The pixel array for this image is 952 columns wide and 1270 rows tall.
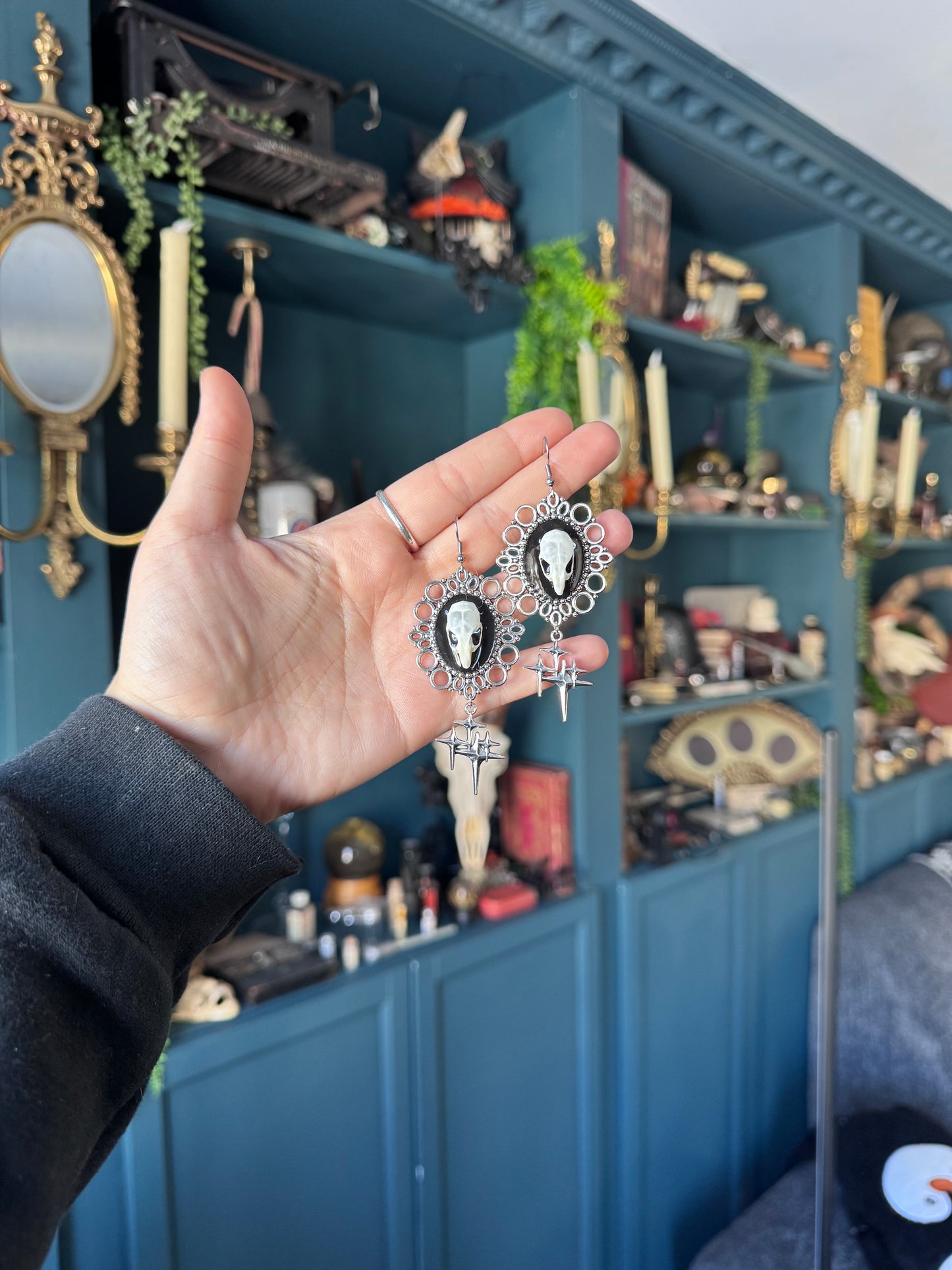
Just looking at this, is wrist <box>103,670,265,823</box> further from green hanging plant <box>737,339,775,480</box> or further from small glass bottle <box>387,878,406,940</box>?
green hanging plant <box>737,339,775,480</box>

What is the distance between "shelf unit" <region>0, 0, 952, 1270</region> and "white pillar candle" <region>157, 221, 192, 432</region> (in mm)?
74

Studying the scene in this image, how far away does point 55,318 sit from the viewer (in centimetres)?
98

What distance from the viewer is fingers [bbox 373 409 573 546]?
80 centimetres

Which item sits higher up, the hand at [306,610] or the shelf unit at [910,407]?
the shelf unit at [910,407]

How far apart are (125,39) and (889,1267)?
81.6 inches

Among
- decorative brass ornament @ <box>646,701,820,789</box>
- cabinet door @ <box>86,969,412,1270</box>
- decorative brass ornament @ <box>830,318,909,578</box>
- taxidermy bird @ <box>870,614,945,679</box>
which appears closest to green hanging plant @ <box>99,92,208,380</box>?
cabinet door @ <box>86,969,412,1270</box>

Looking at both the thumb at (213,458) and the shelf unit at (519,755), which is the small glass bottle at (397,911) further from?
the thumb at (213,458)

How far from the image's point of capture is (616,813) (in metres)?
1.70

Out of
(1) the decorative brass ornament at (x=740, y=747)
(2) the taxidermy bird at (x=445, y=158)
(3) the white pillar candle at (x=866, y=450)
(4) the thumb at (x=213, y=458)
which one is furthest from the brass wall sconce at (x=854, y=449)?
(4) the thumb at (x=213, y=458)

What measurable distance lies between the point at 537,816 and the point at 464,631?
3.26ft

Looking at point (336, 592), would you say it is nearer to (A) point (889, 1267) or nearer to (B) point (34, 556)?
(B) point (34, 556)

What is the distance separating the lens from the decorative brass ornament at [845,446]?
2.18 meters

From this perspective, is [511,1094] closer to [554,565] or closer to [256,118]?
[554,565]

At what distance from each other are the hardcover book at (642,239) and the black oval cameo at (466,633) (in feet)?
3.76
